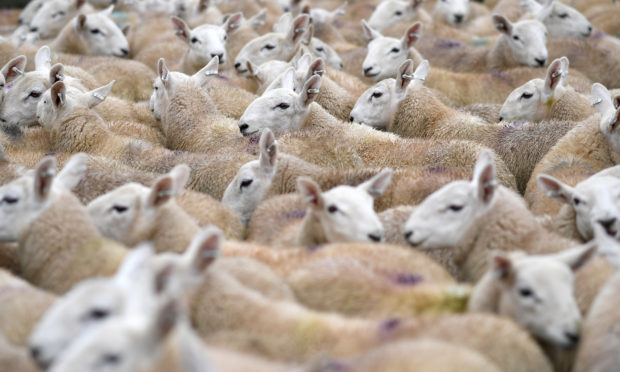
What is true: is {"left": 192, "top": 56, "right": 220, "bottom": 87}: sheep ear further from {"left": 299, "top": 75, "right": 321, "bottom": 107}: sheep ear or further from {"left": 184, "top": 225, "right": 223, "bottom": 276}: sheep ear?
{"left": 184, "top": 225, "right": 223, "bottom": 276}: sheep ear

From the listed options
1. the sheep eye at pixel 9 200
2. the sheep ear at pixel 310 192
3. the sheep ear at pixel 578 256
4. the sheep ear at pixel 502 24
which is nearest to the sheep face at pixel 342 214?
the sheep ear at pixel 310 192

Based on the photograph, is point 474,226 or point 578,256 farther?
point 474,226

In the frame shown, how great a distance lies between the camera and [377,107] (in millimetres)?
8227

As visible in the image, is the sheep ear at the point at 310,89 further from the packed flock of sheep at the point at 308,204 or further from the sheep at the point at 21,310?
the sheep at the point at 21,310

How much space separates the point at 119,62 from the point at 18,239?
512 cm

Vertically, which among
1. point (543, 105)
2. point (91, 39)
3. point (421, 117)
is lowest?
point (91, 39)

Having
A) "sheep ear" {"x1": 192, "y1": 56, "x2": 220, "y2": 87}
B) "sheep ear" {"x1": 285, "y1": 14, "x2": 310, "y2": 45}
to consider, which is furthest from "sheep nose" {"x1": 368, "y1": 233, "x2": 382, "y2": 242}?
"sheep ear" {"x1": 285, "y1": 14, "x2": 310, "y2": 45}

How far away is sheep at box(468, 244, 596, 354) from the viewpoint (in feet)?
13.5

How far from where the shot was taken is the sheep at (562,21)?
11070mm

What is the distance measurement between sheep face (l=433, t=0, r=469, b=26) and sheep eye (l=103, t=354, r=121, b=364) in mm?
10645

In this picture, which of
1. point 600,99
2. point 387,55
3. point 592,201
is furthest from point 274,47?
point 592,201

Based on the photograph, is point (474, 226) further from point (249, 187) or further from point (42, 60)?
point (42, 60)

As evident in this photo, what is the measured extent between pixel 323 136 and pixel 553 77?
2.22 m

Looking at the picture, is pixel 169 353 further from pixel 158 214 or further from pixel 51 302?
pixel 158 214
